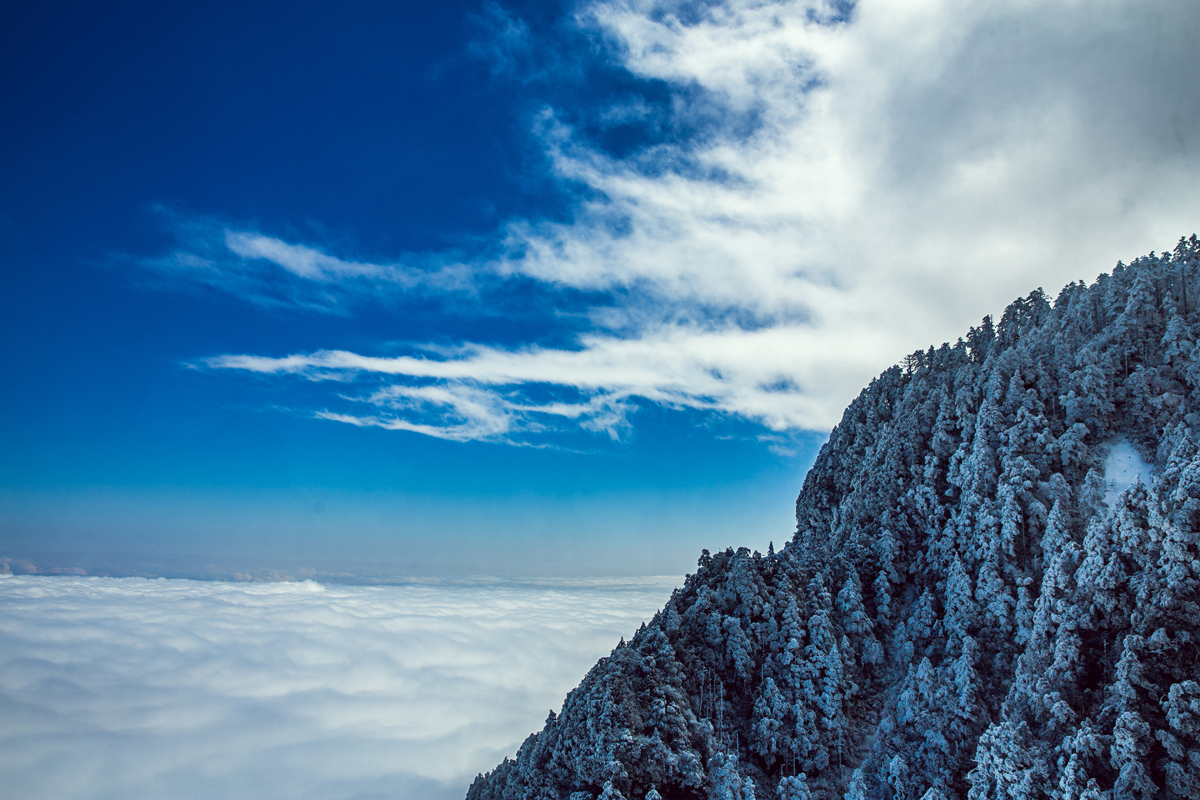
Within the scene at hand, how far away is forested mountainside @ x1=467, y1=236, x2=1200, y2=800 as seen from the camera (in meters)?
48.1

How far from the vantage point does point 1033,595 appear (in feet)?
206

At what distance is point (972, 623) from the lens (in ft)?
215

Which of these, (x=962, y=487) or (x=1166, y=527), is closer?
(x=1166, y=527)

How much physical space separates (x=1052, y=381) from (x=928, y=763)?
179ft

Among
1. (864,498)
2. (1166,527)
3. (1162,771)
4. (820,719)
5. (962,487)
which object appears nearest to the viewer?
(1162,771)

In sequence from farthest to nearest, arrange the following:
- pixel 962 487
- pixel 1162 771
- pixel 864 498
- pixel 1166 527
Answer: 1. pixel 864 498
2. pixel 962 487
3. pixel 1166 527
4. pixel 1162 771

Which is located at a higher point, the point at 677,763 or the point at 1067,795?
the point at 1067,795

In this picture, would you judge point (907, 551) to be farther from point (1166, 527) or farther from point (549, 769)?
point (549, 769)

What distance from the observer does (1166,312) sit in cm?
8012

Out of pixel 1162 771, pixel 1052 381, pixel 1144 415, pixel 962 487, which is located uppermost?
pixel 1052 381

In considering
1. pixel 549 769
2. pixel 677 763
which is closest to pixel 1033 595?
pixel 677 763

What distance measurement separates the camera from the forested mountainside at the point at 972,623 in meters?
48.1

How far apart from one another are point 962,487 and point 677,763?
51.9 meters

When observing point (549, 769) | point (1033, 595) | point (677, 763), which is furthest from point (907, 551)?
point (549, 769)
